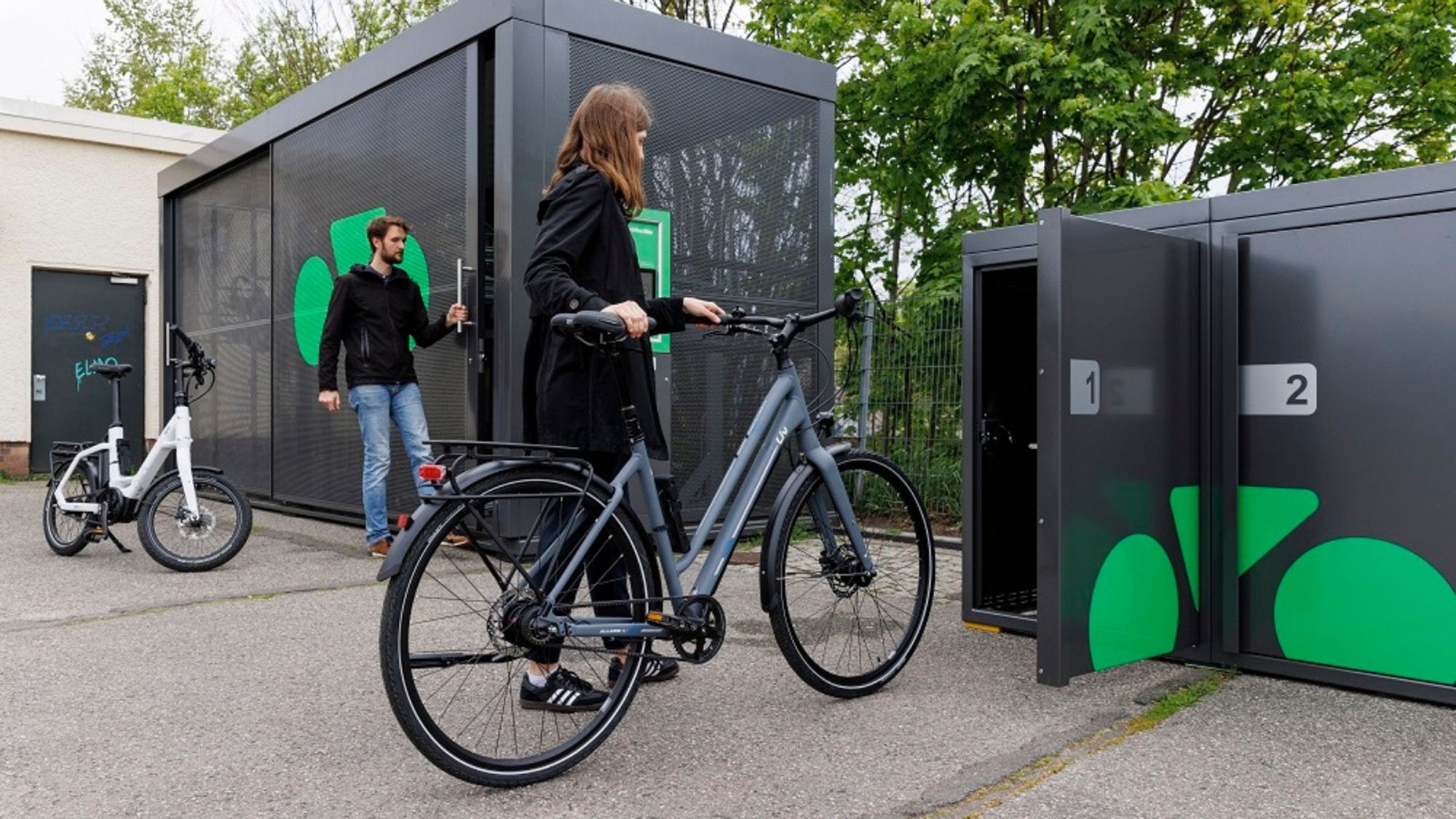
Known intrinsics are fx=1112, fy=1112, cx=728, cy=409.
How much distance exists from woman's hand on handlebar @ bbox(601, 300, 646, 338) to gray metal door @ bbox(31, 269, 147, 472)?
38.5 feet

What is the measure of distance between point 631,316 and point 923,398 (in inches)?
205

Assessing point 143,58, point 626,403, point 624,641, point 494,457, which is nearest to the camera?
point 494,457

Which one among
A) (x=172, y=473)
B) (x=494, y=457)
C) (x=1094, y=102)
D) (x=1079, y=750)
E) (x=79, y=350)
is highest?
(x=1094, y=102)

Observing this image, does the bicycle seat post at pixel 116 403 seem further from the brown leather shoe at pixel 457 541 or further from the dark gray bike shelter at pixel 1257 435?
the dark gray bike shelter at pixel 1257 435

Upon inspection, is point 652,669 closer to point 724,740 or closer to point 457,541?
point 724,740

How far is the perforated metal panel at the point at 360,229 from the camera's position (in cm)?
667

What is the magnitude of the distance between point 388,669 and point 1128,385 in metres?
2.44

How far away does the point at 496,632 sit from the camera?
9.19ft

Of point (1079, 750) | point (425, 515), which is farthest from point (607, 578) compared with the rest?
point (1079, 750)

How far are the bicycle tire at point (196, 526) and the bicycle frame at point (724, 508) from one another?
3826mm

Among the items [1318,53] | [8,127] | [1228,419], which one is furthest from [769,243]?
[8,127]

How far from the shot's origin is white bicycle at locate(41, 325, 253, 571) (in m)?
5.93

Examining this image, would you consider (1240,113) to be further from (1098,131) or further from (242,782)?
(242,782)

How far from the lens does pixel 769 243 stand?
7281mm
